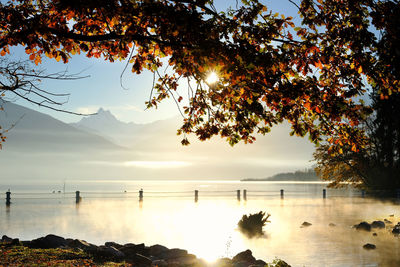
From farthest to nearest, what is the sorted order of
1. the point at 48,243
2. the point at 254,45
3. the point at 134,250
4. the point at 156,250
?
the point at 48,243 < the point at 156,250 < the point at 134,250 < the point at 254,45

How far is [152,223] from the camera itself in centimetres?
1995

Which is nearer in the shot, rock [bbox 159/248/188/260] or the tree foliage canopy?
the tree foliage canopy

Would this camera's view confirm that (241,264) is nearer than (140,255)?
No

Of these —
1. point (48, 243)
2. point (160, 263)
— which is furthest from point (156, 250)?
point (48, 243)

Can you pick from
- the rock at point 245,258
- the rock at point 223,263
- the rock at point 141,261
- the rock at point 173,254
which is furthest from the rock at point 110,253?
the rock at point 245,258

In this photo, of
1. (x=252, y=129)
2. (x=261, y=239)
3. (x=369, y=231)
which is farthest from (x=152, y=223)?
(x=252, y=129)

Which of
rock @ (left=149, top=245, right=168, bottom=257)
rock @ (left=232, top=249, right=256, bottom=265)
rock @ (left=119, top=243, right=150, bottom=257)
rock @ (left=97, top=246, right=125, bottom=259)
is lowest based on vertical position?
rock @ (left=232, top=249, right=256, bottom=265)

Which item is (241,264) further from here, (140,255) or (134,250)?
(134,250)

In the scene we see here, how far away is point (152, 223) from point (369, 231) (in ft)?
34.3

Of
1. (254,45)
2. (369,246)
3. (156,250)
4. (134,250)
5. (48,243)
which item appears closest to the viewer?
(254,45)

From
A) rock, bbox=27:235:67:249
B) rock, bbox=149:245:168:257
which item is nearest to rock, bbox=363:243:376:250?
rock, bbox=149:245:168:257

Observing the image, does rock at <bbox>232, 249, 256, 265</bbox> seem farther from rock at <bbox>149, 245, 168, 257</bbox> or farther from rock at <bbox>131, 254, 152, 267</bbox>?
rock at <bbox>131, 254, 152, 267</bbox>

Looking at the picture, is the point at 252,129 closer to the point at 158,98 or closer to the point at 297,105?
the point at 297,105

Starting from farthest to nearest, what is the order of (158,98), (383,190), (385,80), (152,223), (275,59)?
(383,190) → (152,223) → (158,98) → (385,80) → (275,59)
